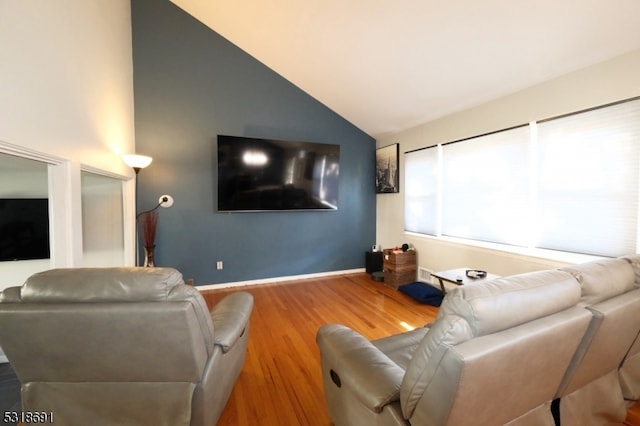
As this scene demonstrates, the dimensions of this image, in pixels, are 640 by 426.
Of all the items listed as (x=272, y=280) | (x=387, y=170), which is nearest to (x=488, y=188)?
(x=387, y=170)

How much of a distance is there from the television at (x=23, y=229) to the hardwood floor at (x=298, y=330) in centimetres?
175

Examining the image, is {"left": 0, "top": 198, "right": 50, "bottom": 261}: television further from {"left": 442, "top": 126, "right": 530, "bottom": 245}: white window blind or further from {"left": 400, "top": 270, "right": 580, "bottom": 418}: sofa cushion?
{"left": 442, "top": 126, "right": 530, "bottom": 245}: white window blind

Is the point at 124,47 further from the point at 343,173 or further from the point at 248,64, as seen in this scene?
the point at 343,173

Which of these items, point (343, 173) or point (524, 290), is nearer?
point (524, 290)

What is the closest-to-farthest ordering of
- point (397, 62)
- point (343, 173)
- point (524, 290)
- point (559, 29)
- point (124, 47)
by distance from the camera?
1. point (524, 290)
2. point (559, 29)
3. point (397, 62)
4. point (124, 47)
5. point (343, 173)

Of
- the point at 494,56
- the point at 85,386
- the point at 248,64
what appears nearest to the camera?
the point at 85,386

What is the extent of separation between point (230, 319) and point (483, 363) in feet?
4.27

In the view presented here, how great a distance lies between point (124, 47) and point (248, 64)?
152cm

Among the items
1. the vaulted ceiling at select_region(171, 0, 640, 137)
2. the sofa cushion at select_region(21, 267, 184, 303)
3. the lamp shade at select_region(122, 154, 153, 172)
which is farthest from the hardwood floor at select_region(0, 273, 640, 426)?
the vaulted ceiling at select_region(171, 0, 640, 137)

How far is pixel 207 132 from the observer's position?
375 cm

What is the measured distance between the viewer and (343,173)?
15.1ft

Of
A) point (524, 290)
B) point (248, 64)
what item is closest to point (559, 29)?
point (524, 290)

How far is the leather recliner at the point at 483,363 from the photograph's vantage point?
0.78 m

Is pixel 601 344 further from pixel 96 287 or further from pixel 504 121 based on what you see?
pixel 504 121
